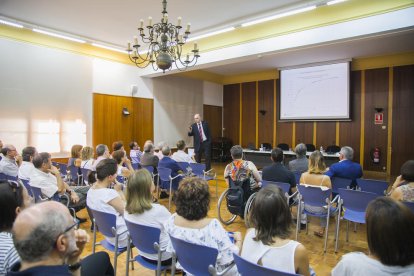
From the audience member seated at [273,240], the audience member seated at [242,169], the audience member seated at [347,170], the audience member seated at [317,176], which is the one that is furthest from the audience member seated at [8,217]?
the audience member seated at [347,170]

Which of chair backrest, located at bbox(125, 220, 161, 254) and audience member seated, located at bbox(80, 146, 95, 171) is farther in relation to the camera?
audience member seated, located at bbox(80, 146, 95, 171)

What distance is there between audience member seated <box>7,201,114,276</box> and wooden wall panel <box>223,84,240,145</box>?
11.0m

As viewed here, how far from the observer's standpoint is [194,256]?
1689mm

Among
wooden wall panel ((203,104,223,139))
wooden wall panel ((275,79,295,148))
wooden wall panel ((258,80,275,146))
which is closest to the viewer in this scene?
wooden wall panel ((275,79,295,148))

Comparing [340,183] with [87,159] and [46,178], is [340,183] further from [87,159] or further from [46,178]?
[87,159]

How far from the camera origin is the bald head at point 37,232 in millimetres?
1070

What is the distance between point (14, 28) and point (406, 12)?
7.92 meters

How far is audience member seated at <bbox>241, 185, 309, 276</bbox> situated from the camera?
1.46m

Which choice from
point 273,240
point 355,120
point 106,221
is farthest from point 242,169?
point 355,120

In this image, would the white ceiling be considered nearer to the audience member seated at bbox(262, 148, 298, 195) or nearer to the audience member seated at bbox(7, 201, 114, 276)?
the audience member seated at bbox(262, 148, 298, 195)

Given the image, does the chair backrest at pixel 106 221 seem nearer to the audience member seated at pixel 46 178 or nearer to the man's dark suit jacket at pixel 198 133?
the audience member seated at pixel 46 178

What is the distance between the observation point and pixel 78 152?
16.9 ft

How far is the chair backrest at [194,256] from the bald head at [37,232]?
770 millimetres

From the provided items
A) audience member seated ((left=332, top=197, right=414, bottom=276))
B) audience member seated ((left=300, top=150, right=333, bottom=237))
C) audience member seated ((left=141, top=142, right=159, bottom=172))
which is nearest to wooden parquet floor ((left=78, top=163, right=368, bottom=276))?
audience member seated ((left=300, top=150, right=333, bottom=237))
